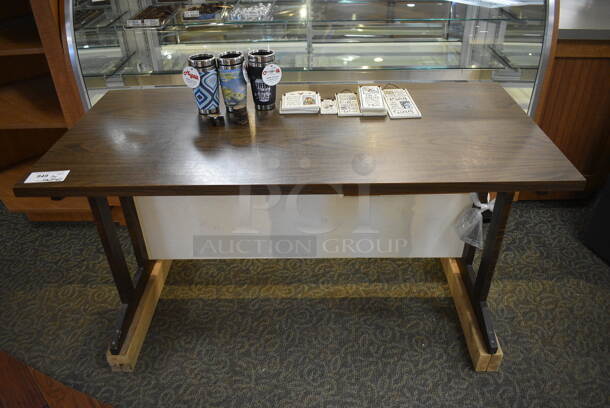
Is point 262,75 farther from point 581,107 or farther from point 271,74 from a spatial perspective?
point 581,107

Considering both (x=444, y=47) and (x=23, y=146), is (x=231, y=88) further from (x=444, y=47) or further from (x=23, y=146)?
A: (x=23, y=146)

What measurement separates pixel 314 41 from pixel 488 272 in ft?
4.17

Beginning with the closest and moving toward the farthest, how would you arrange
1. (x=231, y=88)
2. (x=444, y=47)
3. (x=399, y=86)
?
(x=231, y=88) < (x=399, y=86) < (x=444, y=47)

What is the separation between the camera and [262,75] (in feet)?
4.89

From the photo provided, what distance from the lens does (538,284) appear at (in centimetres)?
201

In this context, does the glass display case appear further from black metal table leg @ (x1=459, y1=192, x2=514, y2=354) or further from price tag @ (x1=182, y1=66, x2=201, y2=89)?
black metal table leg @ (x1=459, y1=192, x2=514, y2=354)

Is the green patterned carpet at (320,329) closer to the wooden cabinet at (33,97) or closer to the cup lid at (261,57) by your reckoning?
the wooden cabinet at (33,97)

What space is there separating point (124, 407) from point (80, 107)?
1.27m

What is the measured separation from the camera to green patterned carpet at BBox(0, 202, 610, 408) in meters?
1.61

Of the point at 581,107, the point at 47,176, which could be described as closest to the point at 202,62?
the point at 47,176

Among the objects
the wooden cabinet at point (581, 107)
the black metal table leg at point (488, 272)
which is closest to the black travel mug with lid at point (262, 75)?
the black metal table leg at point (488, 272)

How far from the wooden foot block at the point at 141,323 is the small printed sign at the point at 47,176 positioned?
2.33ft

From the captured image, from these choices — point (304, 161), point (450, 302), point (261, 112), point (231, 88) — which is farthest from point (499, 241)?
point (231, 88)

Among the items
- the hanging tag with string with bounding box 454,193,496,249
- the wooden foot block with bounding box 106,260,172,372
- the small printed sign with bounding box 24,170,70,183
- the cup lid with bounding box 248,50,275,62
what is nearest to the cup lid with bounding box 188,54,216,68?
the cup lid with bounding box 248,50,275,62
